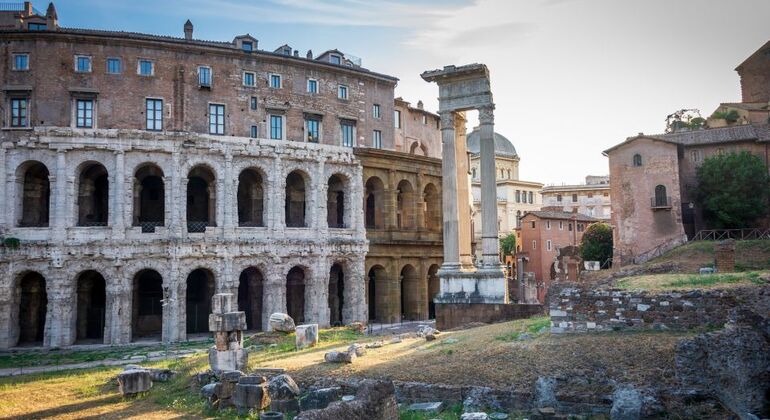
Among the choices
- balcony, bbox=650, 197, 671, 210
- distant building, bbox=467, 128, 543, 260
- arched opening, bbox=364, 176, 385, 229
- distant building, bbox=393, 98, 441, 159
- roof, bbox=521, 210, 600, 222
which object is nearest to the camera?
arched opening, bbox=364, 176, 385, 229

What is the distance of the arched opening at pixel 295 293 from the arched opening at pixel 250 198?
398 centimetres

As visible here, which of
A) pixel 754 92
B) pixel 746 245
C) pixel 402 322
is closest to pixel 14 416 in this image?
pixel 402 322

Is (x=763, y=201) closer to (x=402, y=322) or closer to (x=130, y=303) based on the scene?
(x=402, y=322)

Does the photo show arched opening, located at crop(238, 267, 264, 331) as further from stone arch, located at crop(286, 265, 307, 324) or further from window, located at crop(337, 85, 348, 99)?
window, located at crop(337, 85, 348, 99)

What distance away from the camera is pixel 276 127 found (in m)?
36.7

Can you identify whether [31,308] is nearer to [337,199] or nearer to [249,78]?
[249,78]

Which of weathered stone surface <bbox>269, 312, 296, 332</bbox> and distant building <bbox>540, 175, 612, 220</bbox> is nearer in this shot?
weathered stone surface <bbox>269, 312, 296, 332</bbox>

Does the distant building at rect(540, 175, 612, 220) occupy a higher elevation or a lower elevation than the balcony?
higher

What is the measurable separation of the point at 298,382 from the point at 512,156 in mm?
71498

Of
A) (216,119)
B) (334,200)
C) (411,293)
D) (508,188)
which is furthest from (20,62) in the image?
(508,188)

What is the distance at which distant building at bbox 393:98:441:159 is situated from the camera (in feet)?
147

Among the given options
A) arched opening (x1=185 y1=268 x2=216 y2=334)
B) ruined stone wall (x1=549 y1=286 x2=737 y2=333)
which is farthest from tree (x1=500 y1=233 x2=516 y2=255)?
ruined stone wall (x1=549 y1=286 x2=737 y2=333)

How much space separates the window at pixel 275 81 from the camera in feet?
121

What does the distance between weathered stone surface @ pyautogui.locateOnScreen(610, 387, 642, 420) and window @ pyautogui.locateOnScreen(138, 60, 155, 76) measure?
30.3m
